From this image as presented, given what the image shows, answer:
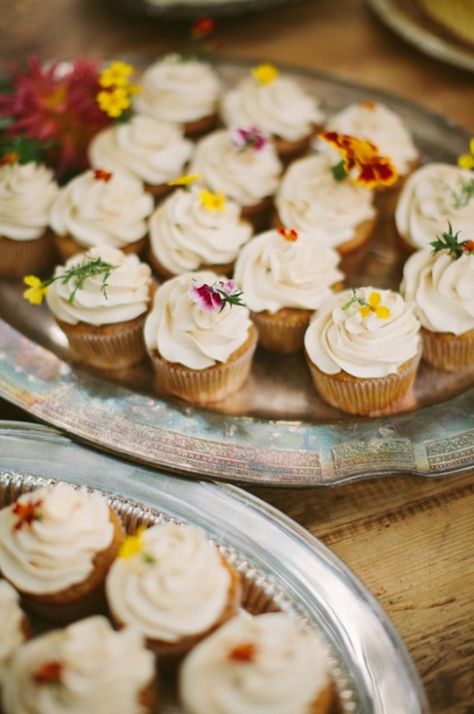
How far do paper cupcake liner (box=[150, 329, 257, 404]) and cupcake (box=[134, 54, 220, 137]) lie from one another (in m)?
1.26

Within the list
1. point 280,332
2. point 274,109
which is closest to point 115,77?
point 274,109

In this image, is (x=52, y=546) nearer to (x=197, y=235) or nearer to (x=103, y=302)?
(x=103, y=302)

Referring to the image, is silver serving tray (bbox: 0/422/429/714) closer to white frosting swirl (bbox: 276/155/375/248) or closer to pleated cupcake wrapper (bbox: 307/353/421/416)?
pleated cupcake wrapper (bbox: 307/353/421/416)

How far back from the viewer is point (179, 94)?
323 centimetres

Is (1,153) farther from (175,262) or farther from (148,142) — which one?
(175,262)

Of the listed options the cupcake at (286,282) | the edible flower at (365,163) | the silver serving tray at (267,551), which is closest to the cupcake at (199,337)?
the cupcake at (286,282)

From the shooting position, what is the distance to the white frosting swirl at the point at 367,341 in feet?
7.47

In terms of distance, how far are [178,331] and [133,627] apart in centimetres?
92

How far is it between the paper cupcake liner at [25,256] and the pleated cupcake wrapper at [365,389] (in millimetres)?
1148

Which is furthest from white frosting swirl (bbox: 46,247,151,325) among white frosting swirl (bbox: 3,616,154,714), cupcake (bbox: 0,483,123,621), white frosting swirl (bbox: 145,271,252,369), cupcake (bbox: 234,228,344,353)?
white frosting swirl (bbox: 3,616,154,714)

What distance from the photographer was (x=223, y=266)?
2.68 meters

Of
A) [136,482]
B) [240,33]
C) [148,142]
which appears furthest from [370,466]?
[240,33]

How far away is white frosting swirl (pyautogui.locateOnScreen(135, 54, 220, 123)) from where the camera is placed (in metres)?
3.23

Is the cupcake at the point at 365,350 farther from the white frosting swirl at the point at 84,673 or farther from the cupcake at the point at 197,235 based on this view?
the white frosting swirl at the point at 84,673
